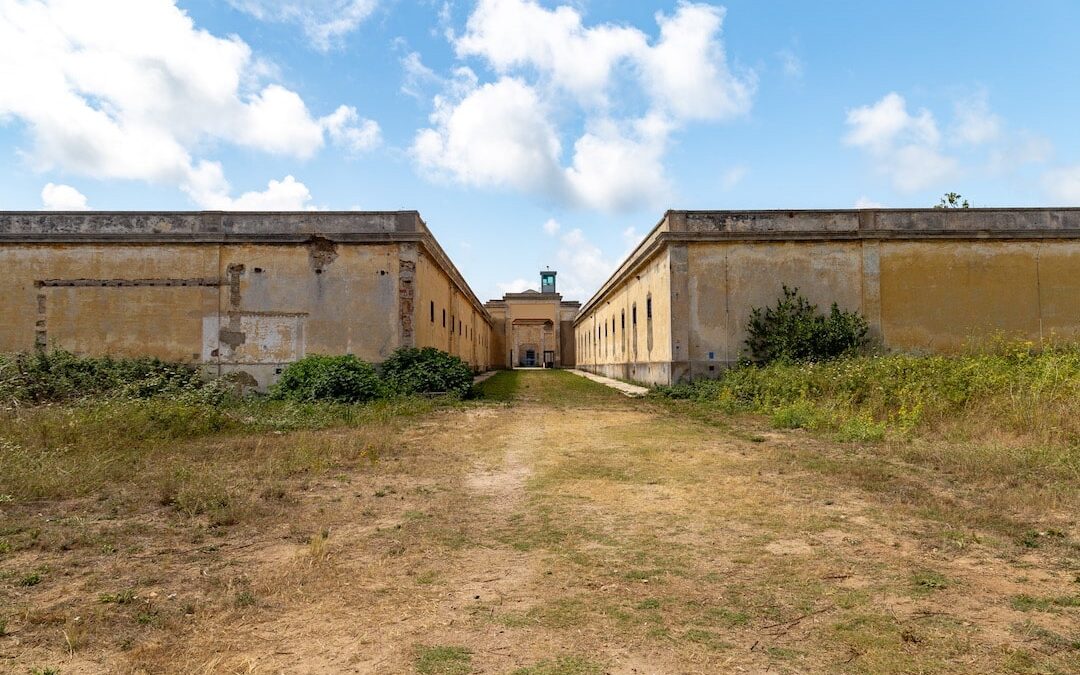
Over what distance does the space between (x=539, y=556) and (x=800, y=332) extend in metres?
12.3

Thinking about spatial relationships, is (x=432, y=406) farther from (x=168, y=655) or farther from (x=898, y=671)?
(x=898, y=671)

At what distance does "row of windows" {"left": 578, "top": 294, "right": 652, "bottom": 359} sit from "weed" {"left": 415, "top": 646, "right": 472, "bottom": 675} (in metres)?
16.0

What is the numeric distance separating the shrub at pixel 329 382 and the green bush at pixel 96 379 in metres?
1.25

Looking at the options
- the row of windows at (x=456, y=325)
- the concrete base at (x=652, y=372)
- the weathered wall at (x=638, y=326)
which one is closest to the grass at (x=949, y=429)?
the concrete base at (x=652, y=372)

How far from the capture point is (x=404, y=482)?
544cm

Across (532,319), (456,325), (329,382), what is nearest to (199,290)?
(329,382)

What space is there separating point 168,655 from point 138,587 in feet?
3.00

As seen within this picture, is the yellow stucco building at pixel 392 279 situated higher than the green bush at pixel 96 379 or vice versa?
the yellow stucco building at pixel 392 279

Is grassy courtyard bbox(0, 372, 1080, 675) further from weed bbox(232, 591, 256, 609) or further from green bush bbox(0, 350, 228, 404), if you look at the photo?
green bush bbox(0, 350, 228, 404)

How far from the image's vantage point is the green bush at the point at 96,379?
10.7 metres

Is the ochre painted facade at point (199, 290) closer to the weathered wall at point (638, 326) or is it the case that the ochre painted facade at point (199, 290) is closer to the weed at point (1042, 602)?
the weathered wall at point (638, 326)

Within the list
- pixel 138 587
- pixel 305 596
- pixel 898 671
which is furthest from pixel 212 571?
pixel 898 671

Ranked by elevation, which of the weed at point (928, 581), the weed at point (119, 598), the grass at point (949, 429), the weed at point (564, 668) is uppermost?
the grass at point (949, 429)

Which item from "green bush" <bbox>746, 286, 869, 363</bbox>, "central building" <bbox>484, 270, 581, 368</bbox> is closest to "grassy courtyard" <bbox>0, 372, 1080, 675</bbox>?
"green bush" <bbox>746, 286, 869, 363</bbox>
